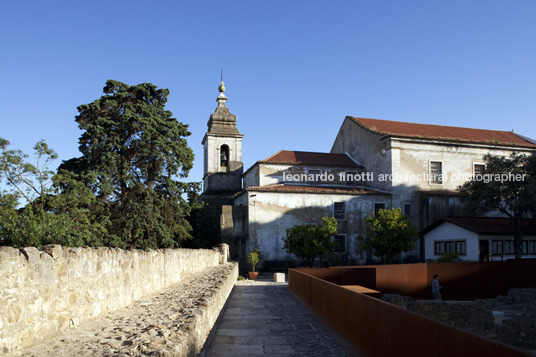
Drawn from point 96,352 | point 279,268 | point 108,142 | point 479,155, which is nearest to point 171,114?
point 108,142

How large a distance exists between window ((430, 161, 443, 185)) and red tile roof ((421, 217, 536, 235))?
5404 mm

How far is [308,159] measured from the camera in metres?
40.7

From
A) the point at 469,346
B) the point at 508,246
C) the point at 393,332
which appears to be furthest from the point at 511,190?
the point at 469,346

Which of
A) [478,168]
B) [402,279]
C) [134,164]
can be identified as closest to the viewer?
[402,279]

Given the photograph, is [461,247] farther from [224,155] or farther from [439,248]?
[224,155]

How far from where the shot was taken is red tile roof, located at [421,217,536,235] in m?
29.9

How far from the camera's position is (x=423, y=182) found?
38.2m

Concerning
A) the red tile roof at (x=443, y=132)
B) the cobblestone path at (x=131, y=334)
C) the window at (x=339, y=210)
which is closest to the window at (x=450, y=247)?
the window at (x=339, y=210)

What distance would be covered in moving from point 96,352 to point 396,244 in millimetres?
27144

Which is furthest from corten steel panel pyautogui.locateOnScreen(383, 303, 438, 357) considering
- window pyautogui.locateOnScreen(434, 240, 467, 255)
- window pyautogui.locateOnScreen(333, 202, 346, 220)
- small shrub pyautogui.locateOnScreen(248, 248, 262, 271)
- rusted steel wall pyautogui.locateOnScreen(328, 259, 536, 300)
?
window pyautogui.locateOnScreen(333, 202, 346, 220)

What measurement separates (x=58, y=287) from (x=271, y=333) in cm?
570

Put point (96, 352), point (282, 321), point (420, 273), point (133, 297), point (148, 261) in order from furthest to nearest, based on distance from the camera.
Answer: point (420, 273), point (282, 321), point (148, 261), point (133, 297), point (96, 352)

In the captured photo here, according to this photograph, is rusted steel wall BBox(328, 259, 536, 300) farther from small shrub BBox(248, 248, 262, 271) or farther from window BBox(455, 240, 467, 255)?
small shrub BBox(248, 248, 262, 271)

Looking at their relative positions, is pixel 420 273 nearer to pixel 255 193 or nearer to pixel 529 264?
pixel 529 264
